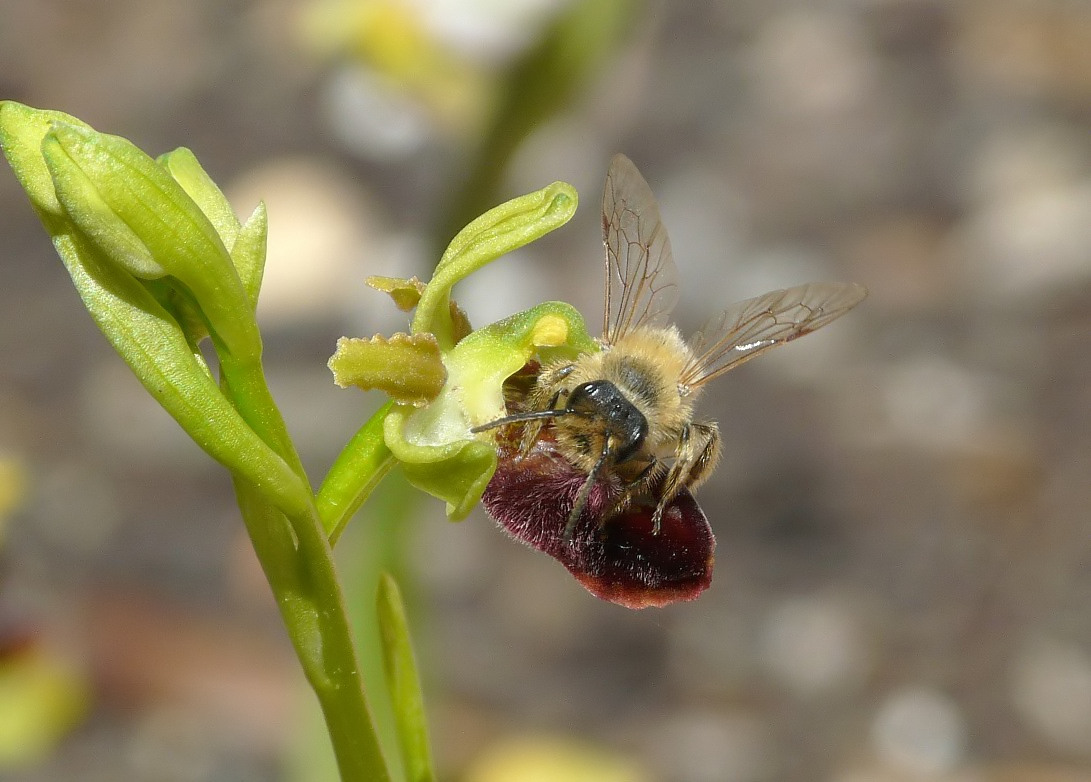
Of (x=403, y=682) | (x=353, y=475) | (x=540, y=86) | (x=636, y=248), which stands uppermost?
(x=540, y=86)

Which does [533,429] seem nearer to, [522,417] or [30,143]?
[522,417]

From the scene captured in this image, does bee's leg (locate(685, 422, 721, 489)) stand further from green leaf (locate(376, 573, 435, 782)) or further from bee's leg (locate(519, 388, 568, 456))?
green leaf (locate(376, 573, 435, 782))

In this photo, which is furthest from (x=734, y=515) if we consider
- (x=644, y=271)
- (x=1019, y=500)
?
(x=644, y=271)

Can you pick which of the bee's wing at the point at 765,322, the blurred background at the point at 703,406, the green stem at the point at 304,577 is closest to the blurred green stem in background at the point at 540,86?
the blurred background at the point at 703,406

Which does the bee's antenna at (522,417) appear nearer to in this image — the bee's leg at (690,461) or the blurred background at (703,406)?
the bee's leg at (690,461)

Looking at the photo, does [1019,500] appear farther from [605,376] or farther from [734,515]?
[605,376]

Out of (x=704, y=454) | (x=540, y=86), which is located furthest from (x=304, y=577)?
(x=540, y=86)

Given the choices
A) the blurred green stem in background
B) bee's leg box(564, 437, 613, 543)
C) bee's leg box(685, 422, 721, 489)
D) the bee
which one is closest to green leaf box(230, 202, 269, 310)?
the bee
